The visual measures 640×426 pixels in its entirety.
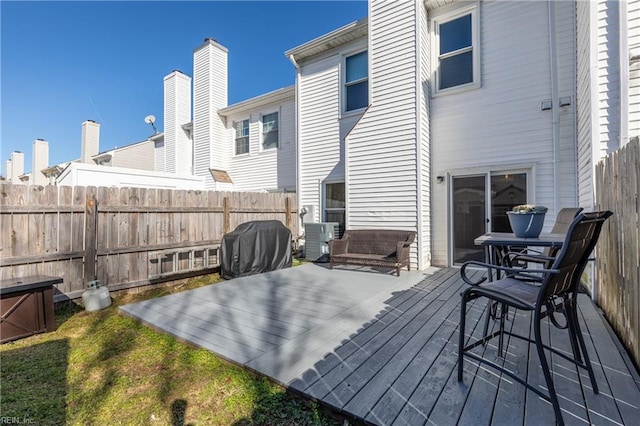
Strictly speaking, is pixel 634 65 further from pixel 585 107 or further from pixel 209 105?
pixel 209 105

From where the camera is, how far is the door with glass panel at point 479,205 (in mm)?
5672

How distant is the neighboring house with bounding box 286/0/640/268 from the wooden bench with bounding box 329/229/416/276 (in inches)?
10.5

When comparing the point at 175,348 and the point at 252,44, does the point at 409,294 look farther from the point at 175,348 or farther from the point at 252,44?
the point at 252,44

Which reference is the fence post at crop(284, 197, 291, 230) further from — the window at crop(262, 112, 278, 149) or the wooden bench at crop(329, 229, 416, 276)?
the window at crop(262, 112, 278, 149)

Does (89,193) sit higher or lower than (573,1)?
lower

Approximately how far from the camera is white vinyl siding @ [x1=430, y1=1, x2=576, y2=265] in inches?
208

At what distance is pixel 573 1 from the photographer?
17.1 feet

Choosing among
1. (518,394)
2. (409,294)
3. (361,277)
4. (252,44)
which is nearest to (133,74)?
(252,44)

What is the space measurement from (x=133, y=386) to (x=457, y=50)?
7699mm

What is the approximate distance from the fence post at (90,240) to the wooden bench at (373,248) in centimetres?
413

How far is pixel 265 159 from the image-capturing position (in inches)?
396

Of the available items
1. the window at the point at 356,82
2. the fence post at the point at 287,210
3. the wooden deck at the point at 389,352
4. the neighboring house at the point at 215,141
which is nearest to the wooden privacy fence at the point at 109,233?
the wooden deck at the point at 389,352

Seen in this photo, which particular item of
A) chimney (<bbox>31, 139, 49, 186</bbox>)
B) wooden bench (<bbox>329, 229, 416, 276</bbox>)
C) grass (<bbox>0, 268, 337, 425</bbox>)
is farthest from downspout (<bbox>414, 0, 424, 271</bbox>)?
chimney (<bbox>31, 139, 49, 186</bbox>)

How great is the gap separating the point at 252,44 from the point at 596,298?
13.2m
